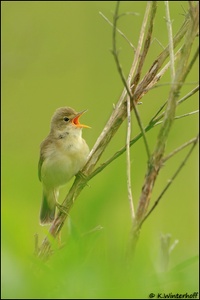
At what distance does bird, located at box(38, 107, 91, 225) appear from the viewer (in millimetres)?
4586

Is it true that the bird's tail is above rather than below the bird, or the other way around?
below

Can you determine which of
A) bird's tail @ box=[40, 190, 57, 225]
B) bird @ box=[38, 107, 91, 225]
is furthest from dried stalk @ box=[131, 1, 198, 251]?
bird's tail @ box=[40, 190, 57, 225]

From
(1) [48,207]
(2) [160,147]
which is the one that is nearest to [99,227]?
(2) [160,147]

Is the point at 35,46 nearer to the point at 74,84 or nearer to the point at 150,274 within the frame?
the point at 74,84

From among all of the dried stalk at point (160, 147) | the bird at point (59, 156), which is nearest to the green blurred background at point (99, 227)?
the dried stalk at point (160, 147)

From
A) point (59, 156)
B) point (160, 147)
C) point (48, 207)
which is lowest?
point (48, 207)

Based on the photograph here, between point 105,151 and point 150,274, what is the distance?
65.0 inches

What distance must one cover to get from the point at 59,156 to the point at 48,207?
32 centimetres

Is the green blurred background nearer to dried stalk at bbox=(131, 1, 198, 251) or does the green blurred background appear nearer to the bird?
dried stalk at bbox=(131, 1, 198, 251)

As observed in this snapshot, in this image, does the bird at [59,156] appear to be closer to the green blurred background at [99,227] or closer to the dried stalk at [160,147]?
the green blurred background at [99,227]

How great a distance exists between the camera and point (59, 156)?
497 centimetres

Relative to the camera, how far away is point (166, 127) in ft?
6.24

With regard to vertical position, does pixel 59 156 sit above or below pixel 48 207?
above

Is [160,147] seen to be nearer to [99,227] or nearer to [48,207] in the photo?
[99,227]
